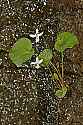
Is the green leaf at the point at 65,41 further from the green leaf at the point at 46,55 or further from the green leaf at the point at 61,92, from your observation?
the green leaf at the point at 61,92

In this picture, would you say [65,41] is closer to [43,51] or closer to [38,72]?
[43,51]

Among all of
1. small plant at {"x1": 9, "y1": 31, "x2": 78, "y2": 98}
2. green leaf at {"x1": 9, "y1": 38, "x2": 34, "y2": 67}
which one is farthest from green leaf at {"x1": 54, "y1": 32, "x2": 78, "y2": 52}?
green leaf at {"x1": 9, "y1": 38, "x2": 34, "y2": 67}

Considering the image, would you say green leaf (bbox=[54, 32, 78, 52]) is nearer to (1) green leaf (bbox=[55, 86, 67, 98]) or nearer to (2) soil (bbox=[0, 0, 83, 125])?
(2) soil (bbox=[0, 0, 83, 125])

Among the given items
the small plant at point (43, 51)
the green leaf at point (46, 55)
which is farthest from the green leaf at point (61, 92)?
the green leaf at point (46, 55)

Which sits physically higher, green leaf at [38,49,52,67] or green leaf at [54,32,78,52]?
green leaf at [54,32,78,52]

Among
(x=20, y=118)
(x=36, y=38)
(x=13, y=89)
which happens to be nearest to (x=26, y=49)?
(x=36, y=38)

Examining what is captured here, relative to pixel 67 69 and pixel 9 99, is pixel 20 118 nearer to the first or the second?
pixel 9 99
